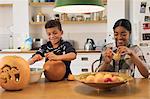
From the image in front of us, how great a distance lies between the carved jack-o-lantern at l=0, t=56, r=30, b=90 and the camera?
5.17 ft

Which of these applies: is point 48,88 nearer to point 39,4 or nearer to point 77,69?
point 77,69

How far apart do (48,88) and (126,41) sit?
2.87ft

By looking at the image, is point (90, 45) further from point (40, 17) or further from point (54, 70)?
point (54, 70)

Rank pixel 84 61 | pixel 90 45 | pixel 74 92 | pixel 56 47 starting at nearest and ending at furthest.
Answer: pixel 74 92, pixel 56 47, pixel 84 61, pixel 90 45

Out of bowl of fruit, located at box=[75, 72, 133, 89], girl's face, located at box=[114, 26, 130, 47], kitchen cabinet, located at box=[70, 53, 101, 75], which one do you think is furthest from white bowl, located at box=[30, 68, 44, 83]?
kitchen cabinet, located at box=[70, 53, 101, 75]

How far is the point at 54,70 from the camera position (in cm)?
185

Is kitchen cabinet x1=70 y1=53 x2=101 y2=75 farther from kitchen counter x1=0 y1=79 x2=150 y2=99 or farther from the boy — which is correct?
kitchen counter x1=0 y1=79 x2=150 y2=99

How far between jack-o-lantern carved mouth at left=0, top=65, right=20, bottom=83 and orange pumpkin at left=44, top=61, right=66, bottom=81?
31cm

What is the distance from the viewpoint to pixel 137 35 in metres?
3.99

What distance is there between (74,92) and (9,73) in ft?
1.39

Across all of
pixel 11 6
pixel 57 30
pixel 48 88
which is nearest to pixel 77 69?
pixel 11 6

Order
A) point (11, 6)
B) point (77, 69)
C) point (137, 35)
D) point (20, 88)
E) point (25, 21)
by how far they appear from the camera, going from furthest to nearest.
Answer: point (11, 6), point (25, 21), point (77, 69), point (137, 35), point (20, 88)

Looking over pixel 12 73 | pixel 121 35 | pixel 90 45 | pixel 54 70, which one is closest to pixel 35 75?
pixel 54 70

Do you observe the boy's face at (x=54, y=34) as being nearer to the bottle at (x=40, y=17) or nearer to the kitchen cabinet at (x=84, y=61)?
the kitchen cabinet at (x=84, y=61)
